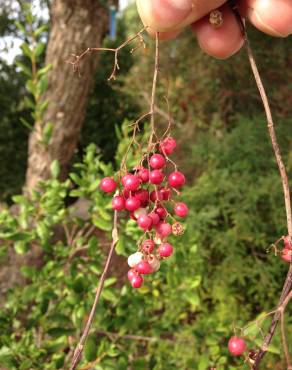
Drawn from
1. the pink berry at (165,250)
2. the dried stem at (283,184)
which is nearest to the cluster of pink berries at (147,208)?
the pink berry at (165,250)

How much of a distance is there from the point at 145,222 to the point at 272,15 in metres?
0.31

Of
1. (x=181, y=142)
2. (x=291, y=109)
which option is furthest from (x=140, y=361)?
(x=291, y=109)

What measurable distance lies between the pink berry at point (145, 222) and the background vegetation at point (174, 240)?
0.70 feet

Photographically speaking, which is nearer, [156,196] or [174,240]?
[156,196]

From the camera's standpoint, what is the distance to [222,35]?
0.61m

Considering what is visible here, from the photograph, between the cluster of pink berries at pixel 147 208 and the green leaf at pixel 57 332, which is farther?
the green leaf at pixel 57 332

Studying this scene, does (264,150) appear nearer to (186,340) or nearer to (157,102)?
(186,340)

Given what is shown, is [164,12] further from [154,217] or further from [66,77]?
[66,77]

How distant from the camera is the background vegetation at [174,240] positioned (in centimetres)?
121

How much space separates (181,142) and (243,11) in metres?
3.13

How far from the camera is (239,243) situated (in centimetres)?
246

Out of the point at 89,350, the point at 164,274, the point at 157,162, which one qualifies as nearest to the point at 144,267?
the point at 157,162

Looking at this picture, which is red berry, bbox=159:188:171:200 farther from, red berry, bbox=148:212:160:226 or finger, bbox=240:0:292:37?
finger, bbox=240:0:292:37

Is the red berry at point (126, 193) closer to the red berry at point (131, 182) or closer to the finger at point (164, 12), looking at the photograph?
the red berry at point (131, 182)
